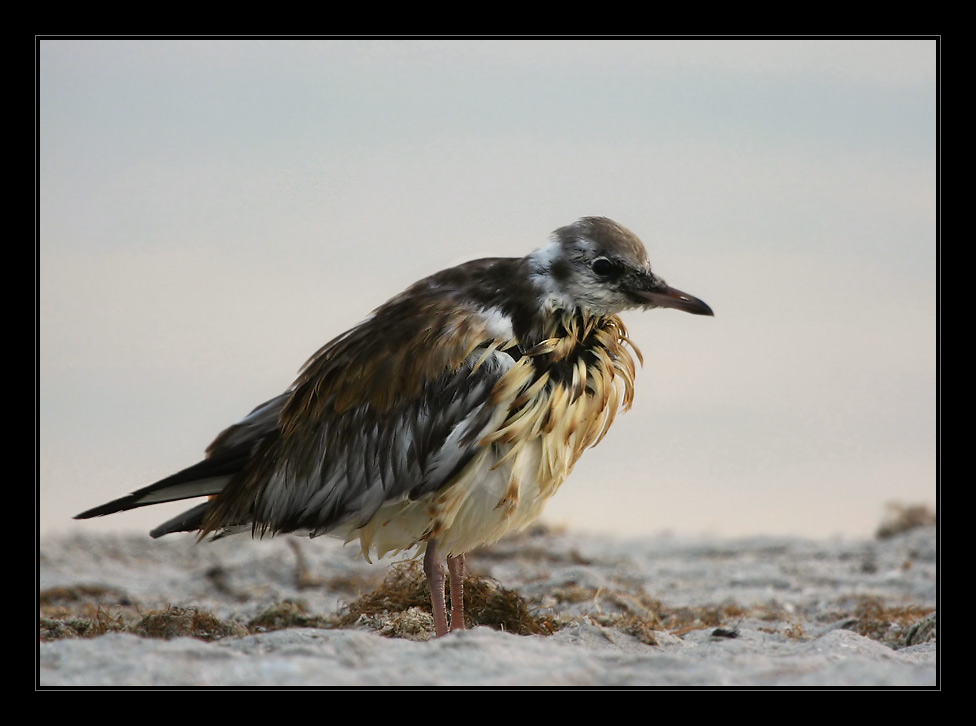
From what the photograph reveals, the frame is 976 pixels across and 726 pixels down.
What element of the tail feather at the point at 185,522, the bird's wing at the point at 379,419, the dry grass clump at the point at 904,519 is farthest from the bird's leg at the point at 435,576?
the dry grass clump at the point at 904,519

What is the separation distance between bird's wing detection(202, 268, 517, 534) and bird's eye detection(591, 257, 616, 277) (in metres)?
0.61

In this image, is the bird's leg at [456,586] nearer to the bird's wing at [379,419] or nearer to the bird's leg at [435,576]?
the bird's leg at [435,576]

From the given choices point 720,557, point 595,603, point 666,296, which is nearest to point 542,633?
point 595,603

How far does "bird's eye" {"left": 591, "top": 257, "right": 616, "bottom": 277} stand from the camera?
625 centimetres

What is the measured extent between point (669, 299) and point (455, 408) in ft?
4.49

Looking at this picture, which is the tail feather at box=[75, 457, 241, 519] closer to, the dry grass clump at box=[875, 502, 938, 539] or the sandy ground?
the sandy ground

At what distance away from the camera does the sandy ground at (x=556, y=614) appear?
5051 millimetres

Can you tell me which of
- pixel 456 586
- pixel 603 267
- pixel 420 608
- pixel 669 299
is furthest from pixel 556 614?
pixel 603 267

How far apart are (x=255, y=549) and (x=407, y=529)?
6736 mm

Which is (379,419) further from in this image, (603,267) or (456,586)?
(603,267)

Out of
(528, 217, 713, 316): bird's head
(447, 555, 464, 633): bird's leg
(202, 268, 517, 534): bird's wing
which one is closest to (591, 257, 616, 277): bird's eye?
(528, 217, 713, 316): bird's head
